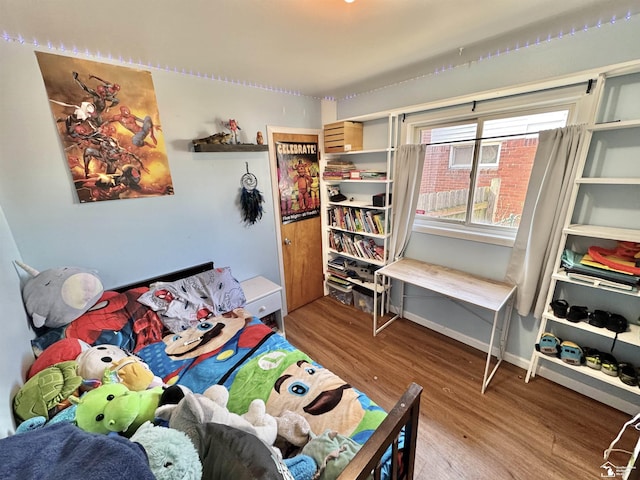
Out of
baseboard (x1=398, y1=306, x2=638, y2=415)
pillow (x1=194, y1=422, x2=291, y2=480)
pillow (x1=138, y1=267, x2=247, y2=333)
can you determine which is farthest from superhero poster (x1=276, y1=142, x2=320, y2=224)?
pillow (x1=194, y1=422, x2=291, y2=480)

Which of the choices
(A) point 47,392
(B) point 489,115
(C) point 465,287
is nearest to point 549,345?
(C) point 465,287

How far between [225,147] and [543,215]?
2.46 m

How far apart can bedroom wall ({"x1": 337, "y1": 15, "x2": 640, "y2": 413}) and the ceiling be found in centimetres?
8

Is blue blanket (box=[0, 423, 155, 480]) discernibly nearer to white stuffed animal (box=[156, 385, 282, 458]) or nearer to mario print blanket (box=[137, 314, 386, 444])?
white stuffed animal (box=[156, 385, 282, 458])

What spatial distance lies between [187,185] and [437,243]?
2.33 metres

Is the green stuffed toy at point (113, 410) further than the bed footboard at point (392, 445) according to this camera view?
Yes

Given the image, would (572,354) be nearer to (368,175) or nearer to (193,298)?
(368,175)

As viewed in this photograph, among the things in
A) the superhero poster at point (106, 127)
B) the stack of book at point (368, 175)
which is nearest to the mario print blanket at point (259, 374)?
the superhero poster at point (106, 127)

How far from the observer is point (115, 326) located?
1643mm

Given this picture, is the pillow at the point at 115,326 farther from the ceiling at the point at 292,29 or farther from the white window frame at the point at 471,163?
the white window frame at the point at 471,163

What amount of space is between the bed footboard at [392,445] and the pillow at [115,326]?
1.59 metres

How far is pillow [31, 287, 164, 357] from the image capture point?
1503 mm

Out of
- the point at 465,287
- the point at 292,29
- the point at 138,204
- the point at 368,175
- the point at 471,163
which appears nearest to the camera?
the point at 292,29

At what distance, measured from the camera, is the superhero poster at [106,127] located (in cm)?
158
